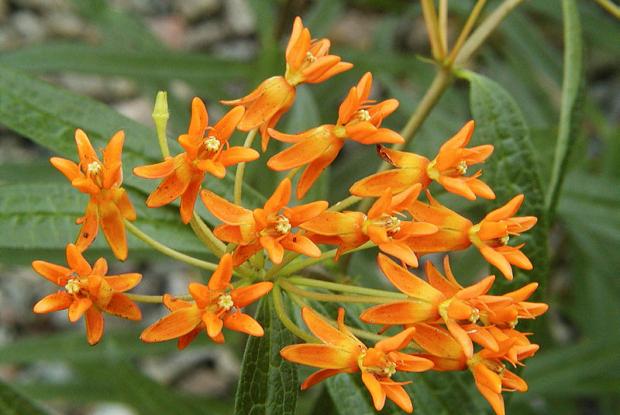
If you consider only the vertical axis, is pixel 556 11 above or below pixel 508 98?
below

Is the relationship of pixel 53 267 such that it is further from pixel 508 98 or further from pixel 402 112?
pixel 402 112

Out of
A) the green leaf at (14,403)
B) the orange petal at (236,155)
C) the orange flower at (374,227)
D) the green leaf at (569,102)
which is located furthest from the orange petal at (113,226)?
the green leaf at (569,102)

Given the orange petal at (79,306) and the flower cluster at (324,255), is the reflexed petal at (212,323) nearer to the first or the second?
the flower cluster at (324,255)

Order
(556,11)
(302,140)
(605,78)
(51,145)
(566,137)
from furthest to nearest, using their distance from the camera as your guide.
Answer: (605,78), (556,11), (566,137), (51,145), (302,140)

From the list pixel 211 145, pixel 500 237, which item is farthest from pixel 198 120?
pixel 500 237

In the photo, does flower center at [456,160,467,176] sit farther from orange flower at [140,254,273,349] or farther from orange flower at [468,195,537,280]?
orange flower at [140,254,273,349]

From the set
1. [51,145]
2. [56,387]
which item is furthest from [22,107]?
[56,387]
